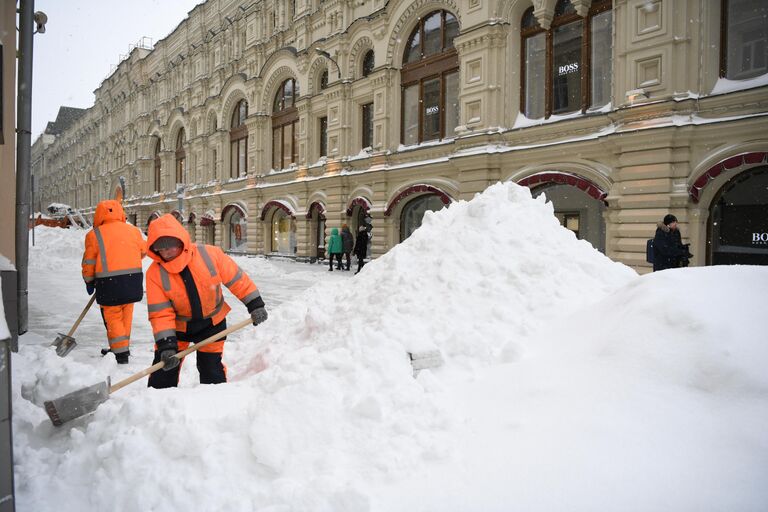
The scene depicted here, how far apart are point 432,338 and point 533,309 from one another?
995mm

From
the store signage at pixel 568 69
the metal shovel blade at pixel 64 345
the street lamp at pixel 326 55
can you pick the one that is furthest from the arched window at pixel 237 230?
the metal shovel blade at pixel 64 345

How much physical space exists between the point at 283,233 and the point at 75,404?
1959 cm

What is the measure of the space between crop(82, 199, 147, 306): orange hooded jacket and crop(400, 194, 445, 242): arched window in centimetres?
1137

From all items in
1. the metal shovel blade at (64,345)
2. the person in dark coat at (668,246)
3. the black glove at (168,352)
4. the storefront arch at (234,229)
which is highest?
the storefront arch at (234,229)

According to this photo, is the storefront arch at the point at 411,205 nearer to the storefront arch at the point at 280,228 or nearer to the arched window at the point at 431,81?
the arched window at the point at 431,81

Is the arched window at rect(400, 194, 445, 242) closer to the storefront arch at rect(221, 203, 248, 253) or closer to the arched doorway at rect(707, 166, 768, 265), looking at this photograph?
the arched doorway at rect(707, 166, 768, 265)

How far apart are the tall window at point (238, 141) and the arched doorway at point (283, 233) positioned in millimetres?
3664

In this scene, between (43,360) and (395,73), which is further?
(395,73)

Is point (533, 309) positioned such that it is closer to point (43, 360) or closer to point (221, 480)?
point (221, 480)

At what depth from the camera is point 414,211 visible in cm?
1595

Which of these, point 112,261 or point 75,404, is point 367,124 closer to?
point 112,261

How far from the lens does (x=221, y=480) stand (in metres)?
2.24

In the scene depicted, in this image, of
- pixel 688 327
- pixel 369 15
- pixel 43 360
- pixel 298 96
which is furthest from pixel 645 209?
pixel 298 96

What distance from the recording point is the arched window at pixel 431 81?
14453mm
